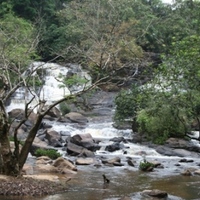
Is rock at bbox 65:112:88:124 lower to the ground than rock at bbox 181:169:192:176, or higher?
higher

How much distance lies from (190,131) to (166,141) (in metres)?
3.10

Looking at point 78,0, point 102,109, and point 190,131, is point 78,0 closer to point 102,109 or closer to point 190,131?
point 102,109

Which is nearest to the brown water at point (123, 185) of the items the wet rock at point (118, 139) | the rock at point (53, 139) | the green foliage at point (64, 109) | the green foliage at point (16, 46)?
the green foliage at point (16, 46)

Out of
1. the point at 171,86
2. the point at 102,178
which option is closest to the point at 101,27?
the point at 171,86

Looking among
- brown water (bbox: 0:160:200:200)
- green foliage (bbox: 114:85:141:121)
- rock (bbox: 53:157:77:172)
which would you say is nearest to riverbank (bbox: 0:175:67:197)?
brown water (bbox: 0:160:200:200)

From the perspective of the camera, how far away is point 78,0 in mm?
43031

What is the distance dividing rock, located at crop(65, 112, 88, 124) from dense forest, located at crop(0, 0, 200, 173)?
3699 millimetres

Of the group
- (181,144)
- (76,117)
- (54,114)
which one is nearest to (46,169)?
(181,144)

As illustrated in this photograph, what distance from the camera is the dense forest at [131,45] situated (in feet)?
54.5

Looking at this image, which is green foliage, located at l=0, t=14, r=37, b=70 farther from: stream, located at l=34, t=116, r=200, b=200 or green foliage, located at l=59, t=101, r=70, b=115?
green foliage, located at l=59, t=101, r=70, b=115

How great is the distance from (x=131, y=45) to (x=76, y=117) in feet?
28.0

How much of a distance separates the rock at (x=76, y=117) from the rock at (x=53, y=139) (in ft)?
22.3

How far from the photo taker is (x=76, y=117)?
33.2 metres

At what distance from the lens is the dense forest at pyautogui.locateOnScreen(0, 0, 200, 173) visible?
1661 cm
